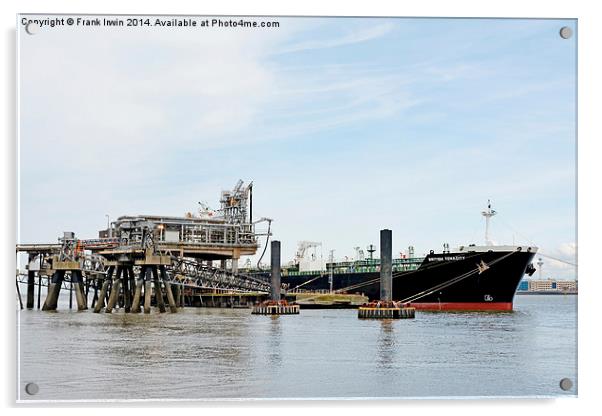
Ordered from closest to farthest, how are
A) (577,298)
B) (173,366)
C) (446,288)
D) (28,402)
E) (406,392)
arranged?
(28,402)
(577,298)
(406,392)
(173,366)
(446,288)

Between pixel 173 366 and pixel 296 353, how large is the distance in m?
5.02

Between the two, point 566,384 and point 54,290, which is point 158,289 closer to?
point 54,290

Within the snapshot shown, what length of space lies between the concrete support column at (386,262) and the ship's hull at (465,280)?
9319 mm

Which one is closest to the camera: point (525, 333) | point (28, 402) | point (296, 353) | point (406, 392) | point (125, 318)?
point (28, 402)

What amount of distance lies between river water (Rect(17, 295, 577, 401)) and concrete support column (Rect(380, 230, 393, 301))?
389cm

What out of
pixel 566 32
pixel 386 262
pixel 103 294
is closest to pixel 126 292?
pixel 103 294

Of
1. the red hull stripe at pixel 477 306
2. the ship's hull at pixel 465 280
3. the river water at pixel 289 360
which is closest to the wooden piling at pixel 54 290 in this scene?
the river water at pixel 289 360

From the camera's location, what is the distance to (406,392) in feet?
53.0

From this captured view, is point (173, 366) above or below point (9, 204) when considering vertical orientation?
below

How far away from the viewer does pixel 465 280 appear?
50.2m

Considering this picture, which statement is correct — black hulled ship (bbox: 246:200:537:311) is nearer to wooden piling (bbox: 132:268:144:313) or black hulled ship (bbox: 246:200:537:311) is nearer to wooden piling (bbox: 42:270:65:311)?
wooden piling (bbox: 132:268:144:313)

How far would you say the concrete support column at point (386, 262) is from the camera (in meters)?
36.9
